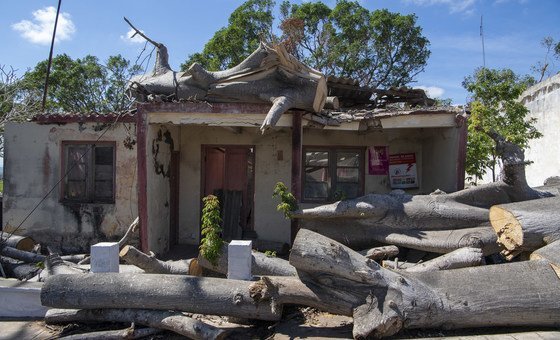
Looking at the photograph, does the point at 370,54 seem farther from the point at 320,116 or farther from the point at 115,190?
the point at 115,190

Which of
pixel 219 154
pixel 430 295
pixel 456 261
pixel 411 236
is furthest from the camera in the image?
pixel 219 154

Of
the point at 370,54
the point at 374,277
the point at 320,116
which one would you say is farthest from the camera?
the point at 370,54

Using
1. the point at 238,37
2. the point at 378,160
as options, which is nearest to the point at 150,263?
the point at 378,160

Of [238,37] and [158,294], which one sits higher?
[238,37]

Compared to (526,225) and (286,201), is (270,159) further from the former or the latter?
(526,225)

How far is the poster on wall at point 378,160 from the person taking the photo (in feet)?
29.3

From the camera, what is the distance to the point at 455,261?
5723mm

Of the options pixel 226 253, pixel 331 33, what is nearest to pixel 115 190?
pixel 226 253

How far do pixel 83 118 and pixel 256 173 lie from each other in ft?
11.1

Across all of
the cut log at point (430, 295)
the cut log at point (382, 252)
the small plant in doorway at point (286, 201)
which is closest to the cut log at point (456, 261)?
the cut log at point (382, 252)

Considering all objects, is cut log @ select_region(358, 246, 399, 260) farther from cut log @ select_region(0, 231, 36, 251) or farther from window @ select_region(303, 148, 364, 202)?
cut log @ select_region(0, 231, 36, 251)

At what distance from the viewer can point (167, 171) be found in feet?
28.4

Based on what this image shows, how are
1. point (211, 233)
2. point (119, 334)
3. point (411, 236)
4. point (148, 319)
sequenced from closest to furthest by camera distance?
point (119, 334)
point (148, 319)
point (211, 233)
point (411, 236)

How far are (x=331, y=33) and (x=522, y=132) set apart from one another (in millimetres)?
10948
